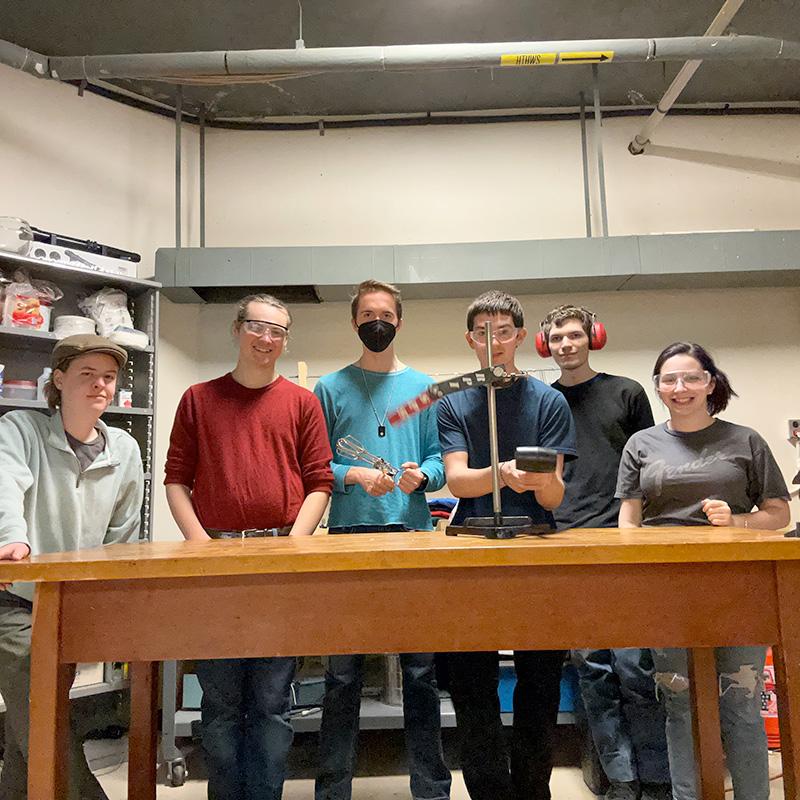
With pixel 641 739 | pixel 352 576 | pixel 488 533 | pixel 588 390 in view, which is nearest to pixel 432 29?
pixel 588 390

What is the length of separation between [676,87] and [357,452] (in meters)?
2.62

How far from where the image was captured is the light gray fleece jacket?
1.57 m

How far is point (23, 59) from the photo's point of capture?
2.68m

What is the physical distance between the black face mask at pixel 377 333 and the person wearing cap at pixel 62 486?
68cm

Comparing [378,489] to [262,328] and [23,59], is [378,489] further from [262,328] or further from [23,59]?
[23,59]

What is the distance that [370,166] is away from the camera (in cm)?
360

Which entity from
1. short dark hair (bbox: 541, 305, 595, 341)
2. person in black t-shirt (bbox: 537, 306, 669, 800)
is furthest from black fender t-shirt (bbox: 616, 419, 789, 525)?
short dark hair (bbox: 541, 305, 595, 341)

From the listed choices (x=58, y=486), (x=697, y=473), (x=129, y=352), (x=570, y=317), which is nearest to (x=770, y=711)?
(x=697, y=473)

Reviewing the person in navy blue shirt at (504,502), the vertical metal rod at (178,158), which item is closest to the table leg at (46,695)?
the person in navy blue shirt at (504,502)

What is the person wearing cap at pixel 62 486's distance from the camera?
1531mm

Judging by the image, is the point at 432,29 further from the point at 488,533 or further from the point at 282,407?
the point at 488,533

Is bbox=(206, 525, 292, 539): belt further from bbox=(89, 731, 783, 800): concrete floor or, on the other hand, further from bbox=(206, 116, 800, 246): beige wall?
bbox=(206, 116, 800, 246): beige wall

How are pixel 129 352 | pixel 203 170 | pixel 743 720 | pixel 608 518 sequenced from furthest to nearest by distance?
1. pixel 203 170
2. pixel 129 352
3. pixel 608 518
4. pixel 743 720

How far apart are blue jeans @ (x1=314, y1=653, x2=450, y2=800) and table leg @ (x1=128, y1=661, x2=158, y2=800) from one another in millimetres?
411
